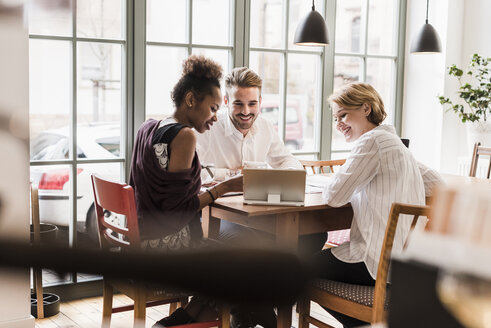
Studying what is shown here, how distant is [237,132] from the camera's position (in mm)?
3289

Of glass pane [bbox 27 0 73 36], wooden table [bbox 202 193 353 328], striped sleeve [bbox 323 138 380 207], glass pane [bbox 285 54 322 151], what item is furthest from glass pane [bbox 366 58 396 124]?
glass pane [bbox 27 0 73 36]

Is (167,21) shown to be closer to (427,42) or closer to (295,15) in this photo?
(295,15)

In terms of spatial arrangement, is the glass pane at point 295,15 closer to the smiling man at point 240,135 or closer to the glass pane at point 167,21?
the glass pane at point 167,21

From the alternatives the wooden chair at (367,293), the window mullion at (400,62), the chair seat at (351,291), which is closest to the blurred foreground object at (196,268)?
the wooden chair at (367,293)

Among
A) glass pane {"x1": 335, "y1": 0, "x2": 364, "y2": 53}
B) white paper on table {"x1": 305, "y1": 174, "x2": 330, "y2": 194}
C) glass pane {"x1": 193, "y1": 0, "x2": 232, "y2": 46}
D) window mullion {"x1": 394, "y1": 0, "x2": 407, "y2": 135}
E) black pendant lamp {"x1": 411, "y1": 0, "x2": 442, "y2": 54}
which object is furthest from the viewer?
window mullion {"x1": 394, "y1": 0, "x2": 407, "y2": 135}

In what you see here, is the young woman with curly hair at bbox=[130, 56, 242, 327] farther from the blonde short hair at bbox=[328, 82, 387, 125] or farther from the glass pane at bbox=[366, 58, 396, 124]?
the glass pane at bbox=[366, 58, 396, 124]

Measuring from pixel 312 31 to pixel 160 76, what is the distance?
1.03 m

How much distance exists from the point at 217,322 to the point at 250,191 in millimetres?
565

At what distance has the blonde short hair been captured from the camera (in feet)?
8.61

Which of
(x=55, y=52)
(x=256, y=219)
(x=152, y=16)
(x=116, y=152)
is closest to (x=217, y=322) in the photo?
(x=256, y=219)

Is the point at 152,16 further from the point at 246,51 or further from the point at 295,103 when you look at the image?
the point at 295,103

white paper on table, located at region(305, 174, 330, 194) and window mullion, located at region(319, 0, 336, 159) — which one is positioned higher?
window mullion, located at region(319, 0, 336, 159)

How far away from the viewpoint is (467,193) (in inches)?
7.7

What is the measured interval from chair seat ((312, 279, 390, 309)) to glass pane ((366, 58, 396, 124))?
9.79 ft
